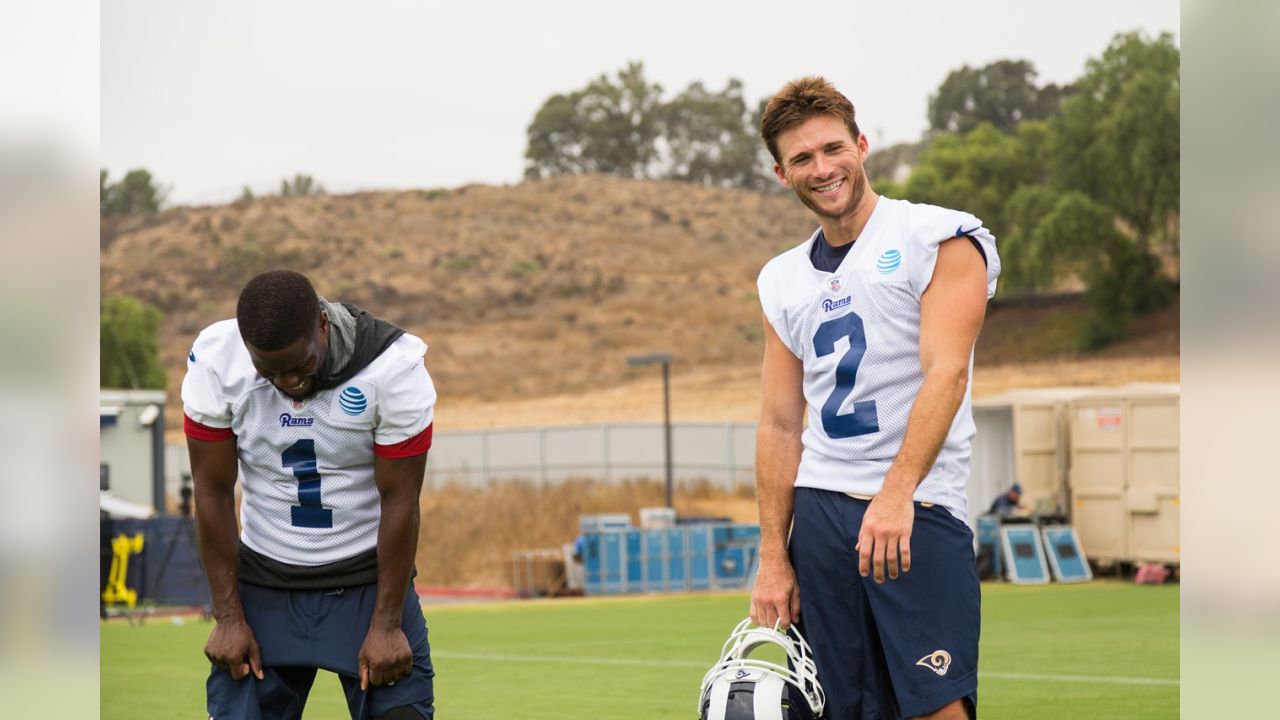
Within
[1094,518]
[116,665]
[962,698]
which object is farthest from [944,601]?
[1094,518]

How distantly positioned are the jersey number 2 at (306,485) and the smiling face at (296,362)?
0.16 metres

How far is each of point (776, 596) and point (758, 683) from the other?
1.14 feet

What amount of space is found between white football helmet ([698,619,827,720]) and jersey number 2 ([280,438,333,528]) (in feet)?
3.91

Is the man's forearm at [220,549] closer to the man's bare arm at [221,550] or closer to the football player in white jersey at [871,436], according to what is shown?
the man's bare arm at [221,550]

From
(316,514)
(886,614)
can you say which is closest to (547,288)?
(316,514)

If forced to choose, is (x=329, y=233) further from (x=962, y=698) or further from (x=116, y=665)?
(x=962, y=698)

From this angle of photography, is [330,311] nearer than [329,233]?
Yes

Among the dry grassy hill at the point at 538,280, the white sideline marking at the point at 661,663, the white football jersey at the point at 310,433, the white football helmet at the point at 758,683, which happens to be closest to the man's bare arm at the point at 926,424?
the white football helmet at the point at 758,683

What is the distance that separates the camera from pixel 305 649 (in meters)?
4.56

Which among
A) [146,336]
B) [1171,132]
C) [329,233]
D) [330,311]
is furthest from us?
[329,233]

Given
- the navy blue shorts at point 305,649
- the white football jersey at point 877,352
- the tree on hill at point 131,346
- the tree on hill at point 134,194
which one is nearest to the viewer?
the white football jersey at point 877,352

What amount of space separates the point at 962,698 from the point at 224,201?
94.9 metres

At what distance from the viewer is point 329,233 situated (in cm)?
8950

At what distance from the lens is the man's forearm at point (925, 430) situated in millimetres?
3871
